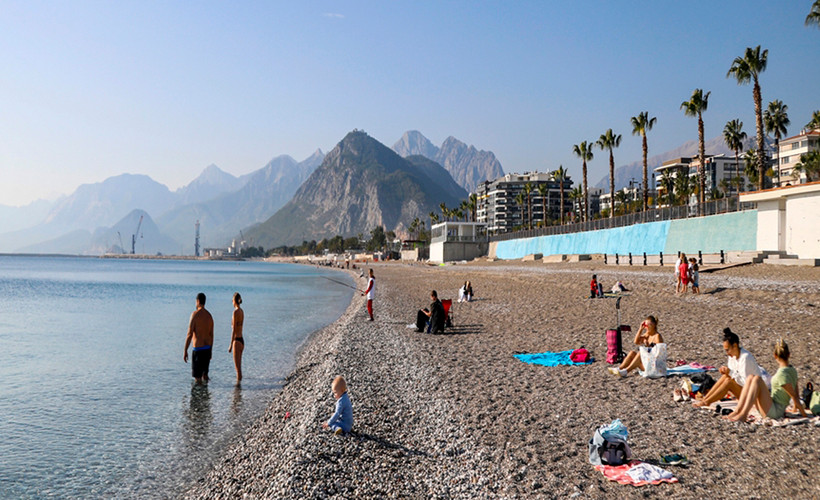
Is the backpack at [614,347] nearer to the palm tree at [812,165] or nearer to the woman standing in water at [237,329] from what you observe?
the woman standing in water at [237,329]

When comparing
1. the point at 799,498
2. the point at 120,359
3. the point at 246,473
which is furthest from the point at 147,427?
the point at 799,498

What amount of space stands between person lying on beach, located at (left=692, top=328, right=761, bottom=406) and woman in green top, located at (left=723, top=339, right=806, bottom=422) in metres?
0.33

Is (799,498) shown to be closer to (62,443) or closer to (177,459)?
(177,459)

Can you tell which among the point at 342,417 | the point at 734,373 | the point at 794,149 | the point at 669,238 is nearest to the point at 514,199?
the point at 794,149

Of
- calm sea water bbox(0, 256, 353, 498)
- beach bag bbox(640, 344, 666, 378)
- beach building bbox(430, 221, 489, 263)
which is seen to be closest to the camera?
calm sea water bbox(0, 256, 353, 498)

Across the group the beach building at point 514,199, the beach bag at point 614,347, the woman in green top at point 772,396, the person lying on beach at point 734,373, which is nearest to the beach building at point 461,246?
the beach bag at point 614,347

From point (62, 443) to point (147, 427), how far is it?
141cm

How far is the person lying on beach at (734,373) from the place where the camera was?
7562 millimetres

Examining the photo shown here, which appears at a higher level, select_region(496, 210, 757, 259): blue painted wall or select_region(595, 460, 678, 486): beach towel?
select_region(496, 210, 757, 259): blue painted wall

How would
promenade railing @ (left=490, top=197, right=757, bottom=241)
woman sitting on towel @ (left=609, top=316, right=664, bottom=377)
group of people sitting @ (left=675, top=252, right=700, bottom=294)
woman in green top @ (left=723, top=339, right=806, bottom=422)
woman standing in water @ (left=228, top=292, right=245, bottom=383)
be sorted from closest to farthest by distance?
woman in green top @ (left=723, top=339, right=806, bottom=422), woman sitting on towel @ (left=609, top=316, right=664, bottom=377), woman standing in water @ (left=228, top=292, right=245, bottom=383), group of people sitting @ (left=675, top=252, right=700, bottom=294), promenade railing @ (left=490, top=197, right=757, bottom=241)

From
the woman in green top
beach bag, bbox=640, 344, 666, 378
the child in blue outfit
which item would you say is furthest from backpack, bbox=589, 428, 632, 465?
beach bag, bbox=640, 344, 666, 378

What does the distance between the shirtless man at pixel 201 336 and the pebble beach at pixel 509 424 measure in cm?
208

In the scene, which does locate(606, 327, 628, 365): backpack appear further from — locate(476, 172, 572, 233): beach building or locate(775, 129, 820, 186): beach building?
locate(476, 172, 572, 233): beach building

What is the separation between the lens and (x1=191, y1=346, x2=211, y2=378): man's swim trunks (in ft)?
40.9
